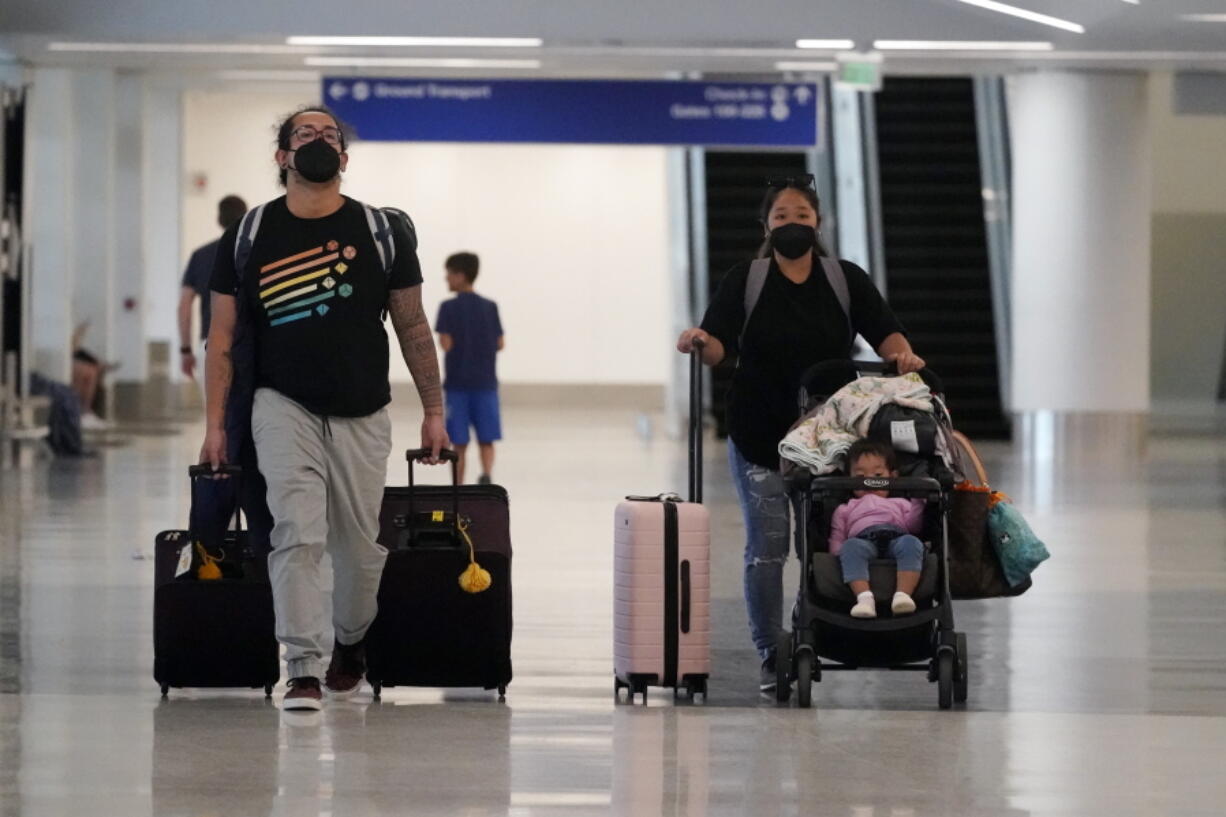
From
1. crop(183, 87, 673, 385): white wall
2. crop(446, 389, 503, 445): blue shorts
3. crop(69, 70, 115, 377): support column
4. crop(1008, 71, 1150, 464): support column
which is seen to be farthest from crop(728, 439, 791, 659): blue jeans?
crop(183, 87, 673, 385): white wall

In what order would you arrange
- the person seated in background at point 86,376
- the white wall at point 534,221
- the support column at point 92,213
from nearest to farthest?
the person seated in background at point 86,376 → the support column at point 92,213 → the white wall at point 534,221

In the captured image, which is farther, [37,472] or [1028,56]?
[1028,56]

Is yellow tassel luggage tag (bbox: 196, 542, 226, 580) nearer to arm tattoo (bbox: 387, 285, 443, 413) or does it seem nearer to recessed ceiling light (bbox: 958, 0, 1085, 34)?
arm tattoo (bbox: 387, 285, 443, 413)

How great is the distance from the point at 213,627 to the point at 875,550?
1.82m

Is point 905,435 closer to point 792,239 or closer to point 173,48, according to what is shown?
point 792,239

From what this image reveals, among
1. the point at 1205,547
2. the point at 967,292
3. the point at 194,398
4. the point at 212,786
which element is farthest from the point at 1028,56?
the point at 194,398

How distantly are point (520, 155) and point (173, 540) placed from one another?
23971 millimetres

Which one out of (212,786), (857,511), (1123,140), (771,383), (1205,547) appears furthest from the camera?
(1123,140)

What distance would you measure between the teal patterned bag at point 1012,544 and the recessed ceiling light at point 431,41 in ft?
36.7

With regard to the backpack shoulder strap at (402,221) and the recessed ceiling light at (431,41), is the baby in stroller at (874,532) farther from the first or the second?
the recessed ceiling light at (431,41)

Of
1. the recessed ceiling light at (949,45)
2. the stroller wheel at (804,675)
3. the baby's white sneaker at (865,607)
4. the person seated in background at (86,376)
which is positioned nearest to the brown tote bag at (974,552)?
the baby's white sneaker at (865,607)

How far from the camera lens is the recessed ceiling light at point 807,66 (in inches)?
690

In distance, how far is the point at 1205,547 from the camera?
10.5 meters

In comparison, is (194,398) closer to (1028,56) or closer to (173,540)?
(1028,56)
